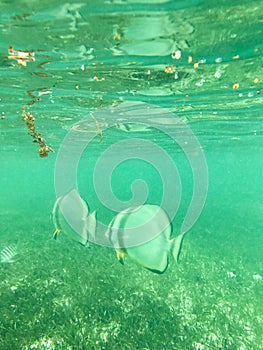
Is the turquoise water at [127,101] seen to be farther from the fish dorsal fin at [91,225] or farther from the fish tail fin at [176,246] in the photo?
the fish tail fin at [176,246]

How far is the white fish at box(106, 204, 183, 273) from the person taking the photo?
582 centimetres

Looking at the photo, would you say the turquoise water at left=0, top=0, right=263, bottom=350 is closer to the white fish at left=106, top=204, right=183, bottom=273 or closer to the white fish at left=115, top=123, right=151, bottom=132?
the white fish at left=106, top=204, right=183, bottom=273

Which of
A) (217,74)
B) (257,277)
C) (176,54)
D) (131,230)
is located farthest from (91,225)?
(257,277)

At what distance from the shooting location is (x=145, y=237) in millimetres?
6441

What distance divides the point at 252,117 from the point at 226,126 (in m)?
4.17

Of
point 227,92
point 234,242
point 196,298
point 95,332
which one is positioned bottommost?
point 234,242

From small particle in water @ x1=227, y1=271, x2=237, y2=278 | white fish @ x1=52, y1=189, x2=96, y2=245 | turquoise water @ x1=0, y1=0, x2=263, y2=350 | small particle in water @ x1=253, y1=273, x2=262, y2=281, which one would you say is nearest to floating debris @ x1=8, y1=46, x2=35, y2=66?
turquoise water @ x1=0, y1=0, x2=263, y2=350

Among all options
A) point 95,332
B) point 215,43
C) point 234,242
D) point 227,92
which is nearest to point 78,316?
point 95,332

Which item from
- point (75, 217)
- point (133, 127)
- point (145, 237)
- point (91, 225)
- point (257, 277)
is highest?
point (133, 127)

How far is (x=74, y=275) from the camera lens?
14.0 metres

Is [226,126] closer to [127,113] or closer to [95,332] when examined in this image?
[127,113]

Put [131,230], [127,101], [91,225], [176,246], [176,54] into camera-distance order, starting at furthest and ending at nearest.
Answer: [127,101], [176,54], [91,225], [176,246], [131,230]

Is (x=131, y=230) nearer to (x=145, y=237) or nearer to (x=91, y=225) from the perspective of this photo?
(x=145, y=237)

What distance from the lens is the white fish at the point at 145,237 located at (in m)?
5.82
